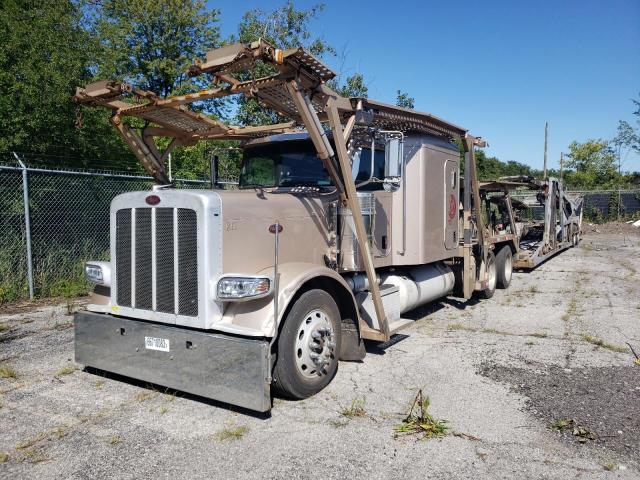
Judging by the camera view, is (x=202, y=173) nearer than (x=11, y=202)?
No

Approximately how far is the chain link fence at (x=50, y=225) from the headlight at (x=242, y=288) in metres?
4.52

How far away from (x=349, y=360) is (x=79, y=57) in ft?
27.4

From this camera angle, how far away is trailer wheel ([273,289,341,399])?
13.2 feet

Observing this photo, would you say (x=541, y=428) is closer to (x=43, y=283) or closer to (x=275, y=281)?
(x=275, y=281)

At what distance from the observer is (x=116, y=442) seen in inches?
141

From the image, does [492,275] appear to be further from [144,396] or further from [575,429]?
[144,396]

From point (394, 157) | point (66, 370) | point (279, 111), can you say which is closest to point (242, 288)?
point (279, 111)

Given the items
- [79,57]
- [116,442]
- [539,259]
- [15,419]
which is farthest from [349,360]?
[539,259]

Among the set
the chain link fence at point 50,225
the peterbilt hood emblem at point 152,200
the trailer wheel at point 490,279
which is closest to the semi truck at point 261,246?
the peterbilt hood emblem at point 152,200

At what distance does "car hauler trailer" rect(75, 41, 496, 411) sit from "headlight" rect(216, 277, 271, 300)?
0.4 inches

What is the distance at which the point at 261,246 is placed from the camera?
4371 mm

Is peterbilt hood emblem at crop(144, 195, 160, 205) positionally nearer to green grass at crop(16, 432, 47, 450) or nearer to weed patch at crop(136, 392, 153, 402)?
weed patch at crop(136, 392, 153, 402)

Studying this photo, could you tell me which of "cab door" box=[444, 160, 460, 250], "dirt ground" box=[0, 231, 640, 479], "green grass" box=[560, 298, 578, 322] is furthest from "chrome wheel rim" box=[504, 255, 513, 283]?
"dirt ground" box=[0, 231, 640, 479]

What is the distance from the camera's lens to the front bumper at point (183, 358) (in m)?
3.66
